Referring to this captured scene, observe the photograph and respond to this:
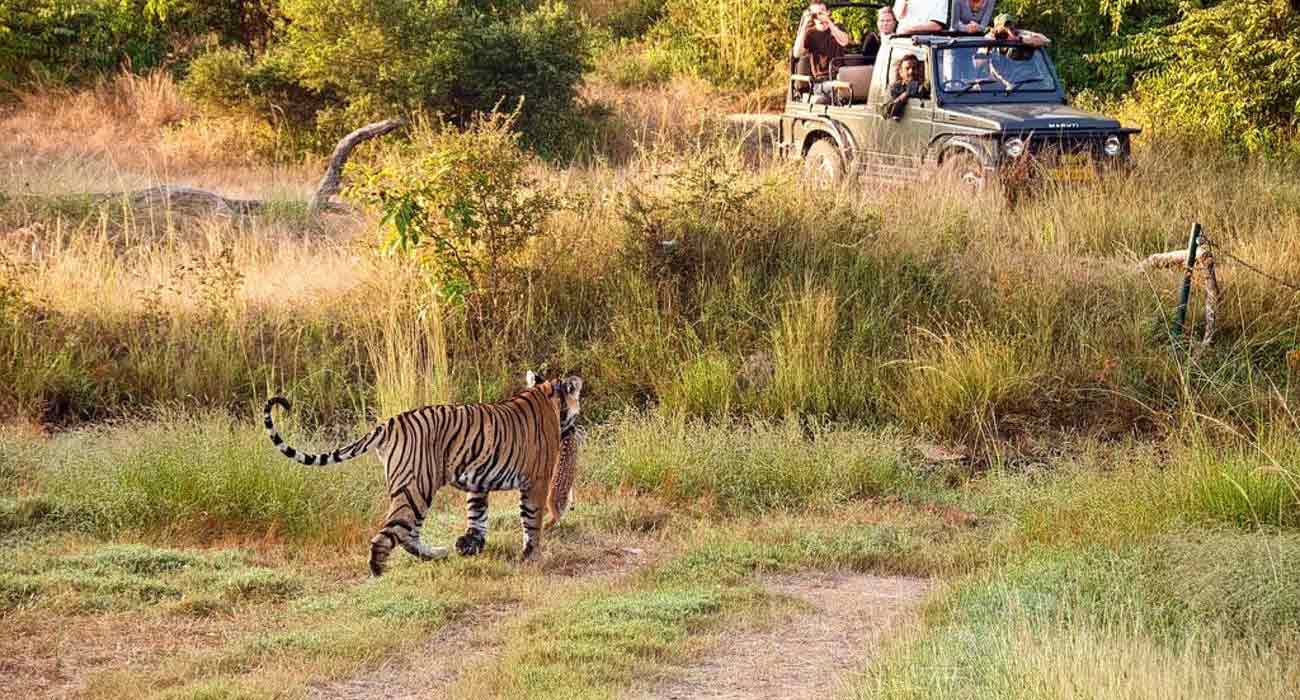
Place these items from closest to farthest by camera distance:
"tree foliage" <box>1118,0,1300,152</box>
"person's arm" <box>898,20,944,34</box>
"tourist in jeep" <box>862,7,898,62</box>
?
1. "person's arm" <box>898,20,944,34</box>
2. "tourist in jeep" <box>862,7,898,62</box>
3. "tree foliage" <box>1118,0,1300,152</box>

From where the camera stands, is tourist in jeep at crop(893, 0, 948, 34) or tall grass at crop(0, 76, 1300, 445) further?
tourist in jeep at crop(893, 0, 948, 34)

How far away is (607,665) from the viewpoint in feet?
20.0

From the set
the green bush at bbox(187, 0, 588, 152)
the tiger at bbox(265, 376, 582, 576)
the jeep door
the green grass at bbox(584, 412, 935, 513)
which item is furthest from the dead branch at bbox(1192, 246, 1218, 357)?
the green bush at bbox(187, 0, 588, 152)

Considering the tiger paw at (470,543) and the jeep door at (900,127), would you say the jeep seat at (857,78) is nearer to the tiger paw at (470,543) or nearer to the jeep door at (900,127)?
the jeep door at (900,127)

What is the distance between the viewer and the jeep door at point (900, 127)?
49.3 feet

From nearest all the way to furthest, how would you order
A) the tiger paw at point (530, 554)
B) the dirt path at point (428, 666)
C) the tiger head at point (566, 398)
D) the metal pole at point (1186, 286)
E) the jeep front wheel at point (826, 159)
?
1. the dirt path at point (428, 666)
2. the tiger paw at point (530, 554)
3. the tiger head at point (566, 398)
4. the metal pole at point (1186, 286)
5. the jeep front wheel at point (826, 159)

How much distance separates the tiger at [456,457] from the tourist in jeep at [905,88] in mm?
8040

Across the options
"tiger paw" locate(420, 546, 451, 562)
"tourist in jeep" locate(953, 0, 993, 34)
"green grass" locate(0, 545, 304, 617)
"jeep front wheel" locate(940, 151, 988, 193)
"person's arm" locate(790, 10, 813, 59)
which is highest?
"tourist in jeep" locate(953, 0, 993, 34)

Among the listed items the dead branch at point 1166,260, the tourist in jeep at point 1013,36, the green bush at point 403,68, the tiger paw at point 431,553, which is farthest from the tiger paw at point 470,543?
the green bush at point 403,68

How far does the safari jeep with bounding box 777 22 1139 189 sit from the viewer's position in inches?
556

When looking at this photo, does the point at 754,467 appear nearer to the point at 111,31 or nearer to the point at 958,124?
the point at 958,124

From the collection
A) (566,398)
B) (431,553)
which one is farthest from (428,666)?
(566,398)

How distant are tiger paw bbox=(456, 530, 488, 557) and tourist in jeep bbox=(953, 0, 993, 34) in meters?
10.2

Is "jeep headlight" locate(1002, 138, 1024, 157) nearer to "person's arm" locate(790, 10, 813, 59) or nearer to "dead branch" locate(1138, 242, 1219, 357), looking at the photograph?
"dead branch" locate(1138, 242, 1219, 357)
